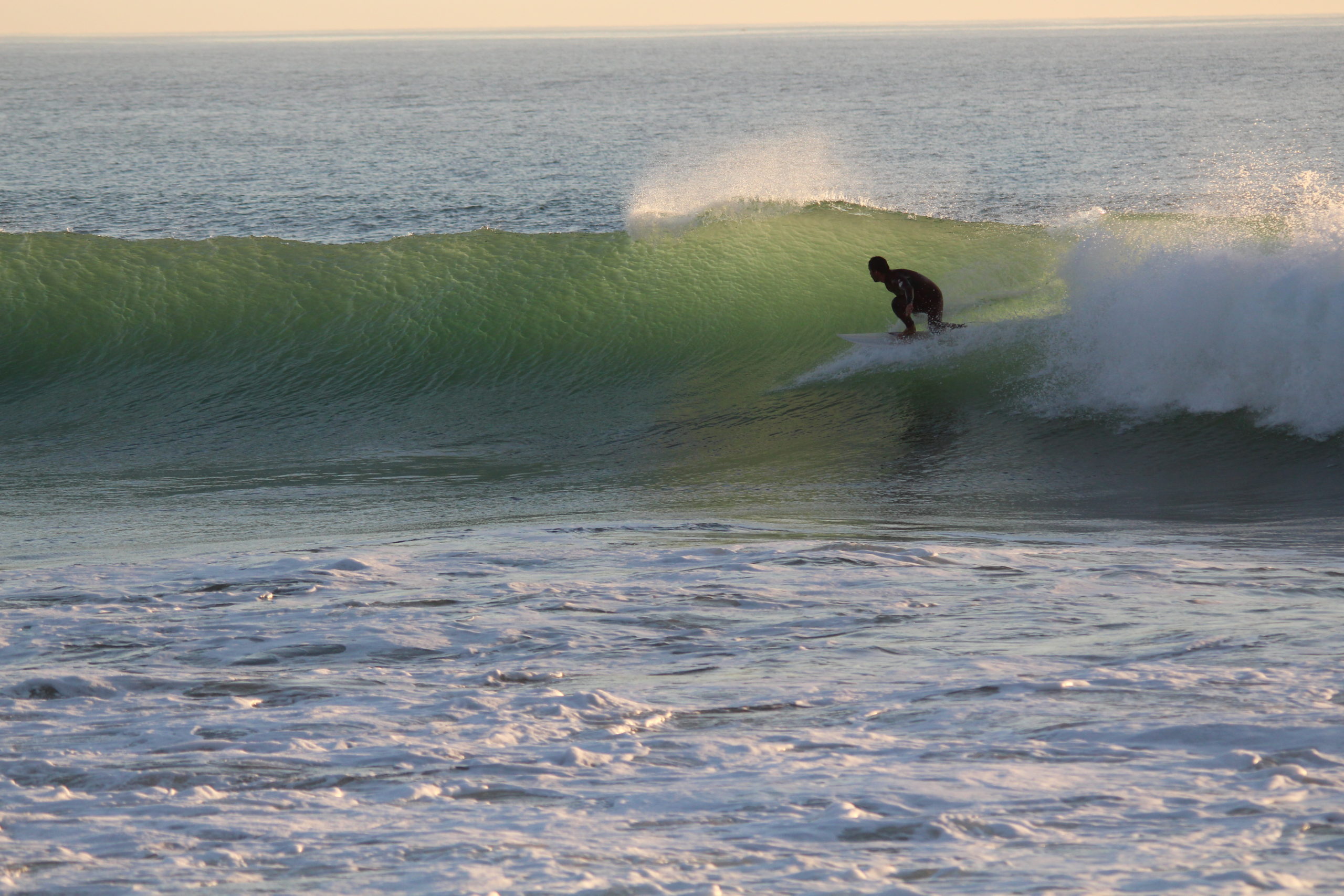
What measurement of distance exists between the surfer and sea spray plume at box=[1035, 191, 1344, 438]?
100 cm

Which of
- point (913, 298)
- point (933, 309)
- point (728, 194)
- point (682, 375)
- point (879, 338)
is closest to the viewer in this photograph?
point (913, 298)

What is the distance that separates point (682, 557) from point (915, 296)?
5.40 meters

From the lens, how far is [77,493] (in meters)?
8.48

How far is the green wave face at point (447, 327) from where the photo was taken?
1047 centimetres

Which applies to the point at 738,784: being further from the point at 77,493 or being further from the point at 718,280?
the point at 718,280

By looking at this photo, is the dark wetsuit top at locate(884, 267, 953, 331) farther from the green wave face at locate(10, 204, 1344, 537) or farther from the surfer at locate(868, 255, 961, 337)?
the green wave face at locate(10, 204, 1344, 537)

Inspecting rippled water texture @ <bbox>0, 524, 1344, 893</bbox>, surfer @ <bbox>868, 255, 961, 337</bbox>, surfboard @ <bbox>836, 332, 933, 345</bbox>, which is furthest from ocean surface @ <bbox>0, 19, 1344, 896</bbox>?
surfer @ <bbox>868, 255, 961, 337</bbox>

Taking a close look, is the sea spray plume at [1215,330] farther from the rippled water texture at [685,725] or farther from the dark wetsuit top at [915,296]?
the rippled water texture at [685,725]

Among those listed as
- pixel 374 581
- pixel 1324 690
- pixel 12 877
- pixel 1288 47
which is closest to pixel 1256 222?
pixel 1324 690

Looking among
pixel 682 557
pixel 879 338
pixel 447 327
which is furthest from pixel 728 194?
pixel 682 557

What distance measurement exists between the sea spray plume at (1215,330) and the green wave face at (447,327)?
141 centimetres

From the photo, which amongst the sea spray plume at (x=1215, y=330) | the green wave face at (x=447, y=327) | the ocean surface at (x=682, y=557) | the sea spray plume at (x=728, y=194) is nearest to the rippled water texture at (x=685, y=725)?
the ocean surface at (x=682, y=557)

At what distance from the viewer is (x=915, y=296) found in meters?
10.8

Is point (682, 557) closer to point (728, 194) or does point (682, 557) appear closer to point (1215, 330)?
point (1215, 330)
